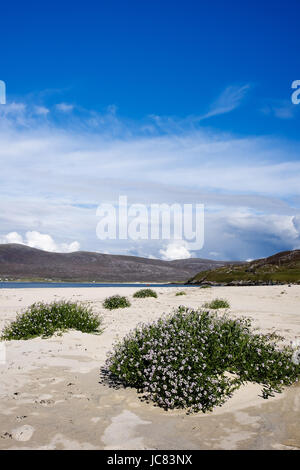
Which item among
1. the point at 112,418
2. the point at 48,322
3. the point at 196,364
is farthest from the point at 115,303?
the point at 112,418

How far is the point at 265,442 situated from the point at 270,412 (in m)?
1.02

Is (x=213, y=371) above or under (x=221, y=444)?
above

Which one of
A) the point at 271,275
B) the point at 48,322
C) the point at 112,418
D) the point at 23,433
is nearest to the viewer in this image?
the point at 23,433

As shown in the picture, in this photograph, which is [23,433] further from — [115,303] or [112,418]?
[115,303]

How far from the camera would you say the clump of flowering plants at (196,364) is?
5305mm

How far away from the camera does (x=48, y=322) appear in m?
11.0

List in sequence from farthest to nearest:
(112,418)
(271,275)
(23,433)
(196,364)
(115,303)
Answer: (271,275), (115,303), (196,364), (112,418), (23,433)

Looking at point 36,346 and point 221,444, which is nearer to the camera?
point 221,444

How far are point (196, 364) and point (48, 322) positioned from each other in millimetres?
6842

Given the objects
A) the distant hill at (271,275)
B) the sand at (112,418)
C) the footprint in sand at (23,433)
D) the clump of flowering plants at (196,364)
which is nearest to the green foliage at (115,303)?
the sand at (112,418)
